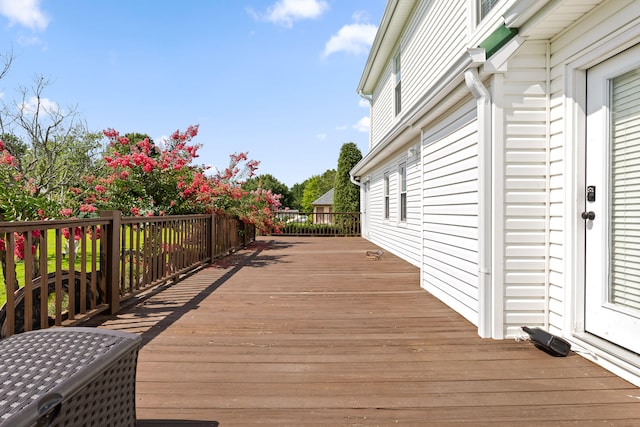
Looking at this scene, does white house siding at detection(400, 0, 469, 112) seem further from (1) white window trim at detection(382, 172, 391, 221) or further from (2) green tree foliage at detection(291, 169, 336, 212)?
(2) green tree foliage at detection(291, 169, 336, 212)

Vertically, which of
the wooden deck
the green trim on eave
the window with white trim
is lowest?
the wooden deck

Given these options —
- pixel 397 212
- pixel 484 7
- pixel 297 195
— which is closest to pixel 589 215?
pixel 484 7

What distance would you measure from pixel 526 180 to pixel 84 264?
3763 mm

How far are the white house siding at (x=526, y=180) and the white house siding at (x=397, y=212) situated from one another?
250 centimetres

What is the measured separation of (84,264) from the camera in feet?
9.75

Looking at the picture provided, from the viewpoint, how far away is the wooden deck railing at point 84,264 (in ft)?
7.79

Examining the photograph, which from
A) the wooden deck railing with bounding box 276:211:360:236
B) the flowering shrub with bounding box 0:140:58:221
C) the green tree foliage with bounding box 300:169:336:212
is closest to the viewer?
the flowering shrub with bounding box 0:140:58:221

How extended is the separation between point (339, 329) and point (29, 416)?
97.1 inches

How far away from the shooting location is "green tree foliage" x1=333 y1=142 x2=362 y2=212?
17078 mm

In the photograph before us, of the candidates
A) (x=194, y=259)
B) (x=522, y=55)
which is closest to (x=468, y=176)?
(x=522, y=55)

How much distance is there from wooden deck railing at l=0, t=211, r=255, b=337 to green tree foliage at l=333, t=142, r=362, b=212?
11683 mm

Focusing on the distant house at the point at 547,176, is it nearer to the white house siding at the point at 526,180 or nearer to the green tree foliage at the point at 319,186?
the white house siding at the point at 526,180

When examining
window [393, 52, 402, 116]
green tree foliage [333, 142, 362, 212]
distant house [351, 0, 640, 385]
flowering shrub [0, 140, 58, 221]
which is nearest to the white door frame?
distant house [351, 0, 640, 385]

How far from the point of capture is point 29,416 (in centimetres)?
82
